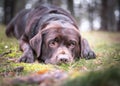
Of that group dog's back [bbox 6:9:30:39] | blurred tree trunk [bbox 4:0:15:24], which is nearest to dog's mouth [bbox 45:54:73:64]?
dog's back [bbox 6:9:30:39]

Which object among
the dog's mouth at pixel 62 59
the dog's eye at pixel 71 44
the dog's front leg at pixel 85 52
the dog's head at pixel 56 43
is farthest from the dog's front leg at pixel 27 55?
the dog's front leg at pixel 85 52

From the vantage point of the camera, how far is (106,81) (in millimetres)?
3398

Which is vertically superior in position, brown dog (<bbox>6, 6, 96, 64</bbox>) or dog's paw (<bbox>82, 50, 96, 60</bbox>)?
brown dog (<bbox>6, 6, 96, 64</bbox>)

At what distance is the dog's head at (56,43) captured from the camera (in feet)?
21.7

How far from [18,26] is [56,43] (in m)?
4.01

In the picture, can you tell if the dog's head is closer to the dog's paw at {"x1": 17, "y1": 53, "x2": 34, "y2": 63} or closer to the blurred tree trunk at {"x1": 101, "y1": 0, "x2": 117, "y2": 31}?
the dog's paw at {"x1": 17, "y1": 53, "x2": 34, "y2": 63}

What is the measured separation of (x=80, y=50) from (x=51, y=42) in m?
0.70

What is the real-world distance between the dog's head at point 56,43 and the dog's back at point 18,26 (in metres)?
2.66

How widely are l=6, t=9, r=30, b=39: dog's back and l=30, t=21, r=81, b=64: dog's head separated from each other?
8.74ft

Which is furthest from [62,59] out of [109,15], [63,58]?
[109,15]

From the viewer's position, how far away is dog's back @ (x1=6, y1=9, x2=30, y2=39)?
10.00 metres

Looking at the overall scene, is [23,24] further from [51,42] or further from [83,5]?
[83,5]

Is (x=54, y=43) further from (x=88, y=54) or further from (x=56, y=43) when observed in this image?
(x=88, y=54)

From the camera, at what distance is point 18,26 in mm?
10578
